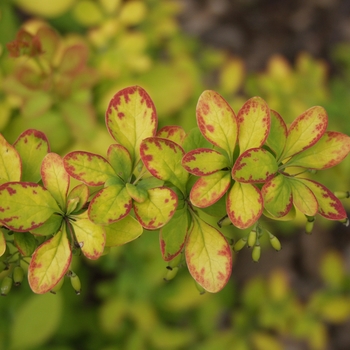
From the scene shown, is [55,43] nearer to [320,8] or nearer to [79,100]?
[79,100]

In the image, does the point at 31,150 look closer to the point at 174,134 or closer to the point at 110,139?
the point at 174,134

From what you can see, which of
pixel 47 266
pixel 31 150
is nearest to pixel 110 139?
pixel 31 150

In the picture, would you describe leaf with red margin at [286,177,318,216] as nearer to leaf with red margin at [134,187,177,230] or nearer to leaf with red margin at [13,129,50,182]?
leaf with red margin at [134,187,177,230]

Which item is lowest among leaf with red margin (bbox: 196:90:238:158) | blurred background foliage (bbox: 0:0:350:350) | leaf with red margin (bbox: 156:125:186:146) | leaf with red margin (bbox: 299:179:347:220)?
blurred background foliage (bbox: 0:0:350:350)

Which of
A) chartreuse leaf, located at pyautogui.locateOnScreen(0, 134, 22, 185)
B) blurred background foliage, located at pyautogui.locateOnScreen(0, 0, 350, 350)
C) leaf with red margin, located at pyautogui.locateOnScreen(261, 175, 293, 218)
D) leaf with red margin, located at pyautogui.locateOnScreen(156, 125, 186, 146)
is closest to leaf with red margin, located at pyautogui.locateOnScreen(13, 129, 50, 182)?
chartreuse leaf, located at pyautogui.locateOnScreen(0, 134, 22, 185)

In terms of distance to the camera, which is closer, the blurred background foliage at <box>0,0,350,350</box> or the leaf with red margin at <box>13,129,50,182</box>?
the leaf with red margin at <box>13,129,50,182</box>

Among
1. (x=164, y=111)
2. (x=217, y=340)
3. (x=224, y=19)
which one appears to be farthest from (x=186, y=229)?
(x=224, y=19)
